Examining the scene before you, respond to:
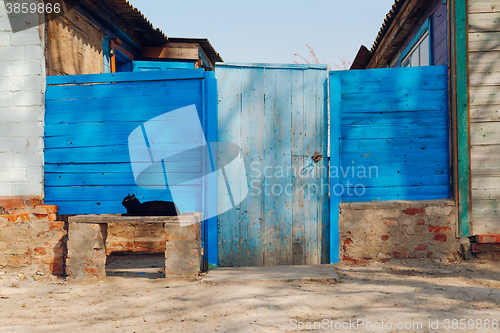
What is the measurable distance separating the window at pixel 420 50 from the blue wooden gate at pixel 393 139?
1.47m

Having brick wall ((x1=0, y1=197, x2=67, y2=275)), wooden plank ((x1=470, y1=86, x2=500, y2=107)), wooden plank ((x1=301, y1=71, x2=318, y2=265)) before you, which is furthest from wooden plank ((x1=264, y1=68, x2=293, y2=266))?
brick wall ((x1=0, y1=197, x2=67, y2=275))

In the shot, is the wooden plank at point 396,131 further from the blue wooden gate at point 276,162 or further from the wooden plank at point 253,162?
the wooden plank at point 253,162

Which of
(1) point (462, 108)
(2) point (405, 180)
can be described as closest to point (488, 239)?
(2) point (405, 180)

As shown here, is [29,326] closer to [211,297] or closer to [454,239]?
[211,297]

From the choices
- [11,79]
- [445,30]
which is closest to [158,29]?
[11,79]

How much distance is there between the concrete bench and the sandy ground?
145 millimetres

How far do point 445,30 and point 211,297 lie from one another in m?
4.38

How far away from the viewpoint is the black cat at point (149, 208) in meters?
3.95

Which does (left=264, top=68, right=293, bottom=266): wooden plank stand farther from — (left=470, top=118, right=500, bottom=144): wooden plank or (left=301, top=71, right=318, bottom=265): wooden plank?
(left=470, top=118, right=500, bottom=144): wooden plank

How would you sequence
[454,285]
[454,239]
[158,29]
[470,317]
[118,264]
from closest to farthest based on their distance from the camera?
[470,317]
[454,285]
[454,239]
[118,264]
[158,29]

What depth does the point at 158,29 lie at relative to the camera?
6.54 metres

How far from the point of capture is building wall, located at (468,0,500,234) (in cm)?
379

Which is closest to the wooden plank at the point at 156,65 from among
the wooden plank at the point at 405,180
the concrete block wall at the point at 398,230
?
the wooden plank at the point at 405,180

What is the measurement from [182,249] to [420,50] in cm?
512
